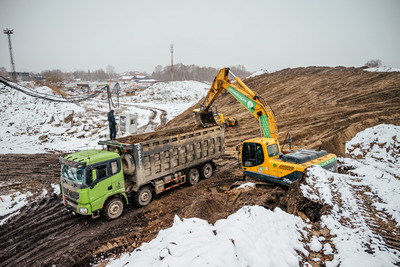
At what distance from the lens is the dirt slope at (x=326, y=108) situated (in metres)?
13.7

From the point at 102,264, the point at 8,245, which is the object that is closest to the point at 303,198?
the point at 102,264

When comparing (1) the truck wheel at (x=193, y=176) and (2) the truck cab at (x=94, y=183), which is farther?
(1) the truck wheel at (x=193, y=176)

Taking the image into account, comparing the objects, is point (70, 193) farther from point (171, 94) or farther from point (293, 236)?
point (171, 94)

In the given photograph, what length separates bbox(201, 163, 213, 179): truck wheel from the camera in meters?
11.1

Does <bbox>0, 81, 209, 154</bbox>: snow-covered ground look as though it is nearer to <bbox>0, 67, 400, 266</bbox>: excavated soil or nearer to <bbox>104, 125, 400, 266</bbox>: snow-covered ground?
<bbox>0, 67, 400, 266</bbox>: excavated soil

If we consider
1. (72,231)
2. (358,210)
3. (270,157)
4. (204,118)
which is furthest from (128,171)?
(358,210)

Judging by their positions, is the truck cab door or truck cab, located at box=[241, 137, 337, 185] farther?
truck cab, located at box=[241, 137, 337, 185]

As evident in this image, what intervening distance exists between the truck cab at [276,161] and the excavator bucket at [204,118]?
14.2 feet

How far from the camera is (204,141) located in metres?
11.0

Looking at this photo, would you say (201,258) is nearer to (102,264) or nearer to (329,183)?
(102,264)

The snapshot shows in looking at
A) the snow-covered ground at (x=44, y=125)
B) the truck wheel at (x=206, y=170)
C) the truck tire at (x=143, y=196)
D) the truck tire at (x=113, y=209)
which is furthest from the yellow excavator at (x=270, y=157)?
the snow-covered ground at (x=44, y=125)

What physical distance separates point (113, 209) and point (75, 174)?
1828 mm

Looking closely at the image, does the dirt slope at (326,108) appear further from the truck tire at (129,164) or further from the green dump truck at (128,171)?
the truck tire at (129,164)

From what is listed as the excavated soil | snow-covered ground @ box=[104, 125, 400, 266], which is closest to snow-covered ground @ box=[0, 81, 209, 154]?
the excavated soil
